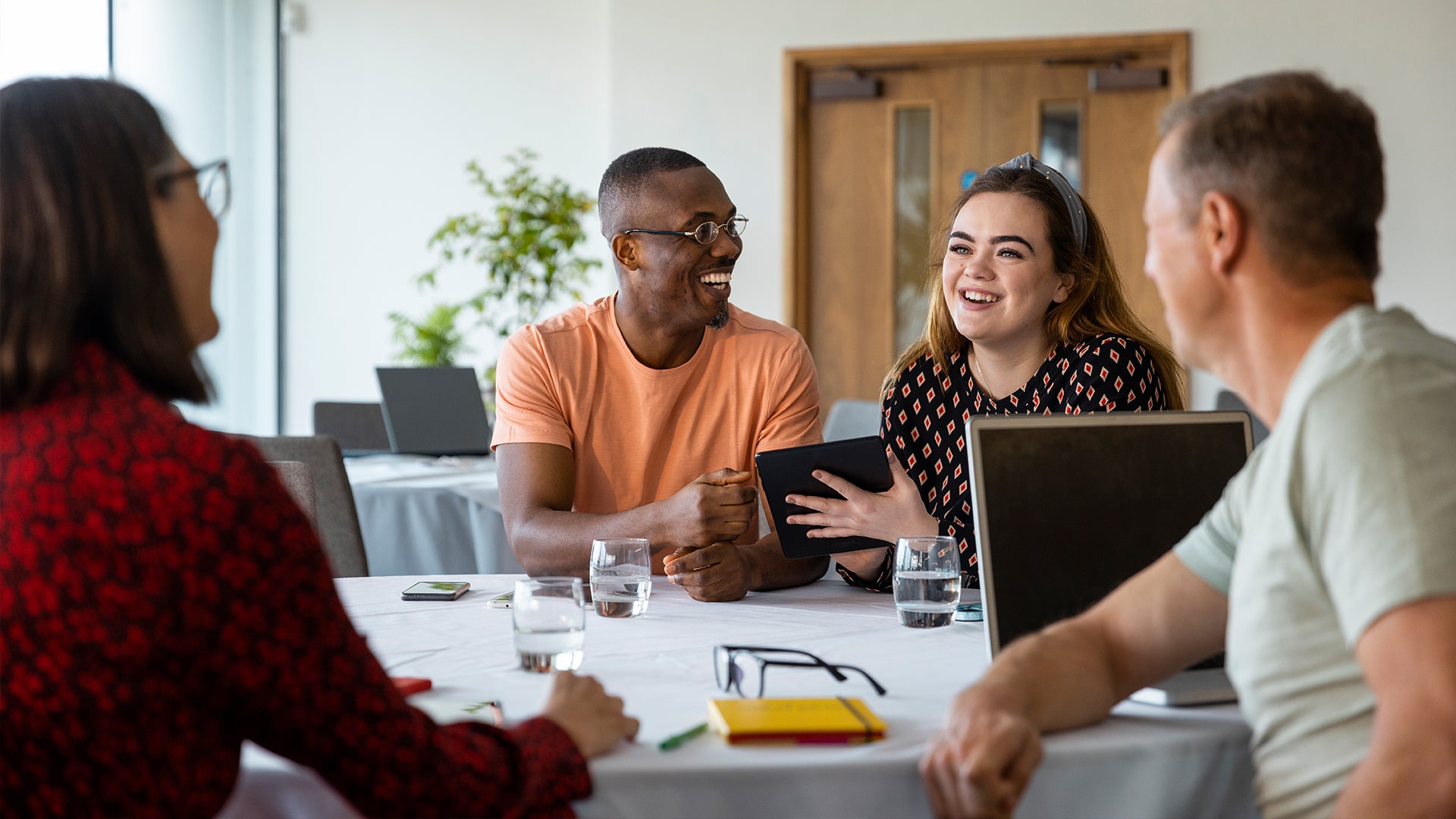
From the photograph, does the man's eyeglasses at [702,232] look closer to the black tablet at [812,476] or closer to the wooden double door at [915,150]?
the black tablet at [812,476]

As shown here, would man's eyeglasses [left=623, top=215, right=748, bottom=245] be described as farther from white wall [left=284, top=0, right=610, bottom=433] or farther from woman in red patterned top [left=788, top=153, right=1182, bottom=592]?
white wall [left=284, top=0, right=610, bottom=433]

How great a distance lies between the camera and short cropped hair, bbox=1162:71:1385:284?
1.00 metres

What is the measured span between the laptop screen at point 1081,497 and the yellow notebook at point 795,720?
23 centimetres

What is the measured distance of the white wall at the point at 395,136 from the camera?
239 inches

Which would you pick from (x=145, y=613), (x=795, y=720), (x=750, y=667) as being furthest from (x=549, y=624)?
(x=145, y=613)

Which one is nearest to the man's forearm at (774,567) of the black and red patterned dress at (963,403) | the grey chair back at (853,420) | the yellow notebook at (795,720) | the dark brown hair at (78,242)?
the black and red patterned dress at (963,403)

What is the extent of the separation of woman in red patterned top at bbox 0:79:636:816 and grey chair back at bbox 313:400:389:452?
3.72 meters

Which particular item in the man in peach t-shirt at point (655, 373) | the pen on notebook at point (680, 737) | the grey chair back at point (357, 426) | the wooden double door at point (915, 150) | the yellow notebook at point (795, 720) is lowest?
the pen on notebook at point (680, 737)

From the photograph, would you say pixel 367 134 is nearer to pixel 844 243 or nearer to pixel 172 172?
pixel 844 243

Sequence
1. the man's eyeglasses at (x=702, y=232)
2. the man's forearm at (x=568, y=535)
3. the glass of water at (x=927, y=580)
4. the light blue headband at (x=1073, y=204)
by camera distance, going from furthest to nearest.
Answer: the man's eyeglasses at (x=702, y=232) → the light blue headband at (x=1073, y=204) → the man's forearm at (x=568, y=535) → the glass of water at (x=927, y=580)

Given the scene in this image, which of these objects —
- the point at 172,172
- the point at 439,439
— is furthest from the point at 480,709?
the point at 439,439

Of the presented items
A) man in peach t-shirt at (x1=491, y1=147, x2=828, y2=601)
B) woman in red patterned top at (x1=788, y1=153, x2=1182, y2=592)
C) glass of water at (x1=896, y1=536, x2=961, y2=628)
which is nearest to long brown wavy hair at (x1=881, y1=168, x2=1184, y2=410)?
woman in red patterned top at (x1=788, y1=153, x2=1182, y2=592)

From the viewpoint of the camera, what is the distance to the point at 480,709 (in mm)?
1189

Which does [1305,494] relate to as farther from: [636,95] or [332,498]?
[636,95]
